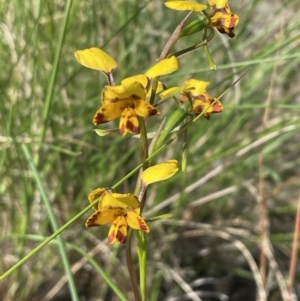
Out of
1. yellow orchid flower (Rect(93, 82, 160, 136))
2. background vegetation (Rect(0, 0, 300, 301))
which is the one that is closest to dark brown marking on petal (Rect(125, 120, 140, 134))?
yellow orchid flower (Rect(93, 82, 160, 136))

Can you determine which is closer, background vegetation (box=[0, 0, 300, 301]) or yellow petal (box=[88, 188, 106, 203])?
yellow petal (box=[88, 188, 106, 203])

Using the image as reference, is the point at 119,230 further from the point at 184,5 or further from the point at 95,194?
the point at 184,5

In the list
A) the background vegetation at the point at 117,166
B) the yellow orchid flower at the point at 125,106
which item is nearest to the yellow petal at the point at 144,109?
the yellow orchid flower at the point at 125,106

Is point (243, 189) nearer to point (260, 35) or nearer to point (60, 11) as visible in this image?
point (260, 35)

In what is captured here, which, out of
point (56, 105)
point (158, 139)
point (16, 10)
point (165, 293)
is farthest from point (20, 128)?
point (158, 139)

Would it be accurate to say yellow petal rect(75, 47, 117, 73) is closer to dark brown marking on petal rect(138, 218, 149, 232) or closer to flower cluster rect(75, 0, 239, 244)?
flower cluster rect(75, 0, 239, 244)

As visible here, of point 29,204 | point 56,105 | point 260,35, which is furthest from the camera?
point 260,35
